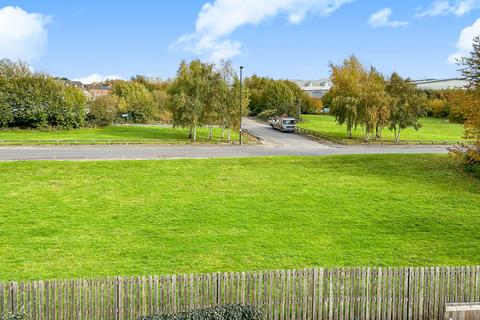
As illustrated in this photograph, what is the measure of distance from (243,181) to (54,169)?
41.2ft

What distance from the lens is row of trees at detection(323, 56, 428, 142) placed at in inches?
1885

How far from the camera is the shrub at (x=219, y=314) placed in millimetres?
8950

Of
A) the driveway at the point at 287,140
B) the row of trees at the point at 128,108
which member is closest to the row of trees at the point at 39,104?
the row of trees at the point at 128,108

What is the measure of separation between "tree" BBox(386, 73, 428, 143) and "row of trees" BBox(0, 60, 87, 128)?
42.7 m

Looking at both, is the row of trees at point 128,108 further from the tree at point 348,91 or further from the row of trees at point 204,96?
the tree at point 348,91

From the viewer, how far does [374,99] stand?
157ft

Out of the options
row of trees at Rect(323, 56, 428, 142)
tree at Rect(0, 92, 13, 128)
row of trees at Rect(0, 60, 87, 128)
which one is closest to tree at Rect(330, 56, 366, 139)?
row of trees at Rect(323, 56, 428, 142)

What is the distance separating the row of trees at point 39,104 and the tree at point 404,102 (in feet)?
140

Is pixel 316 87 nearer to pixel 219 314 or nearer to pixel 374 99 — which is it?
pixel 374 99

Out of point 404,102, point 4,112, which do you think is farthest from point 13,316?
point 4,112

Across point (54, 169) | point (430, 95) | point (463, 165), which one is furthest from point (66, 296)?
point (430, 95)

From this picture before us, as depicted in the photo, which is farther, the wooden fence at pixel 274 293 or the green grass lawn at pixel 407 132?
the green grass lawn at pixel 407 132

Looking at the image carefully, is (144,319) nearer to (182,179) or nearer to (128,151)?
(182,179)

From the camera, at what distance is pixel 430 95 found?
107m
